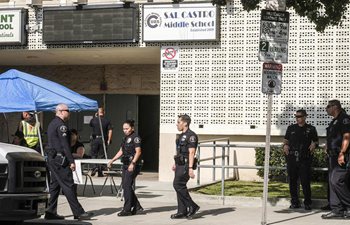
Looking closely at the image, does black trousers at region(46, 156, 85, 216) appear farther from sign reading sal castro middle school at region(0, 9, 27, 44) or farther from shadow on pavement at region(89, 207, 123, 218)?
sign reading sal castro middle school at region(0, 9, 27, 44)

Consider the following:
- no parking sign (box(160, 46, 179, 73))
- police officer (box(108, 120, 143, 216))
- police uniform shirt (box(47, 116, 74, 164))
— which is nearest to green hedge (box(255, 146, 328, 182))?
no parking sign (box(160, 46, 179, 73))

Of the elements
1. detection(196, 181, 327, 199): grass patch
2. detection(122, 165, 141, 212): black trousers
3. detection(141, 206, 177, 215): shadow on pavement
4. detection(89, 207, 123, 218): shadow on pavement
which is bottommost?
detection(141, 206, 177, 215): shadow on pavement

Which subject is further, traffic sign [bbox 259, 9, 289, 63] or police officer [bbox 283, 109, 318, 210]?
police officer [bbox 283, 109, 318, 210]

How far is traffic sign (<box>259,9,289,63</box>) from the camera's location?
10508 mm

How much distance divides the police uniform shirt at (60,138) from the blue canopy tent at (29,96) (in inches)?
113

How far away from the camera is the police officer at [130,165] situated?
11.7 meters

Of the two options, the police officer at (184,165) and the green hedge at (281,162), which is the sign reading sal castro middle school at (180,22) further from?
the police officer at (184,165)

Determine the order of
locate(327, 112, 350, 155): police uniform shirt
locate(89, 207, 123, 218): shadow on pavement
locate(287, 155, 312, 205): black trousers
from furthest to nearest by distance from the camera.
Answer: locate(287, 155, 312, 205): black trousers → locate(89, 207, 123, 218): shadow on pavement → locate(327, 112, 350, 155): police uniform shirt

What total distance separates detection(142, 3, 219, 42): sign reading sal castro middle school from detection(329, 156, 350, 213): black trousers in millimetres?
6291

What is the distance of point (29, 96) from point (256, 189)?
5337 millimetres

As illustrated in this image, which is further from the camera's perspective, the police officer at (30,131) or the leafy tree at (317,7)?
the police officer at (30,131)

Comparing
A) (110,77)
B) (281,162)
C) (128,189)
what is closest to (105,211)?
(128,189)

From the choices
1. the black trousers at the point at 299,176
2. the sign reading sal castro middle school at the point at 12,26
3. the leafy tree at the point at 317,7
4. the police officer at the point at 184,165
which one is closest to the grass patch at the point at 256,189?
the black trousers at the point at 299,176

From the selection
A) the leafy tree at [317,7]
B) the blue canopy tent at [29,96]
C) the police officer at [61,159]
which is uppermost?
the leafy tree at [317,7]
